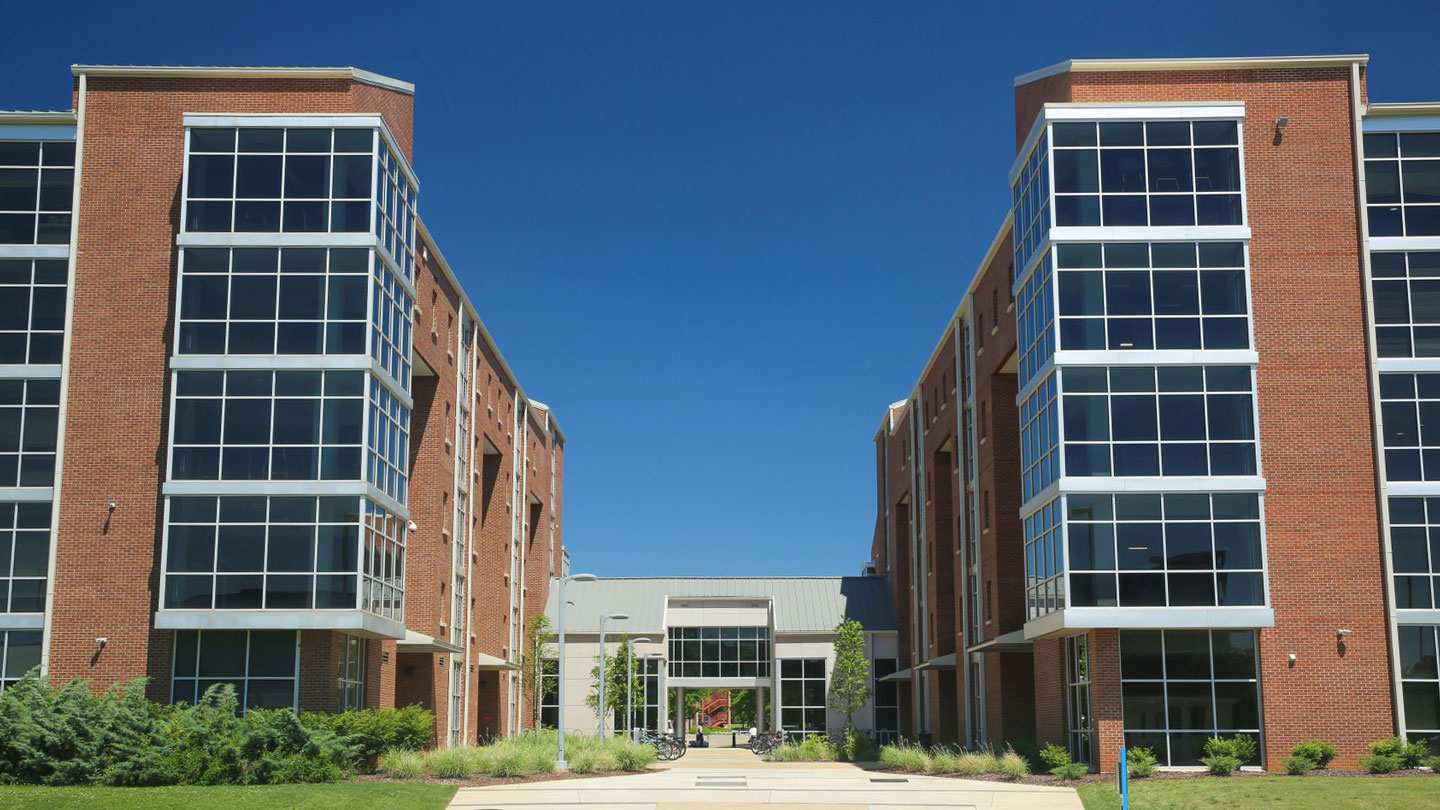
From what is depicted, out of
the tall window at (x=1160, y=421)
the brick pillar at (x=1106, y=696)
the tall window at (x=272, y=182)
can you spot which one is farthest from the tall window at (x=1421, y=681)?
the tall window at (x=272, y=182)

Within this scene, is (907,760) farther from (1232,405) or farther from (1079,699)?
(1232,405)

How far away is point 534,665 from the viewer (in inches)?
2537

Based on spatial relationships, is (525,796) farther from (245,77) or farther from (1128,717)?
(245,77)

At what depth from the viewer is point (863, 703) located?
202 feet

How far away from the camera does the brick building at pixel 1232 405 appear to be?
3319 cm

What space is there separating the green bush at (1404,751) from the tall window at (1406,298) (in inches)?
372

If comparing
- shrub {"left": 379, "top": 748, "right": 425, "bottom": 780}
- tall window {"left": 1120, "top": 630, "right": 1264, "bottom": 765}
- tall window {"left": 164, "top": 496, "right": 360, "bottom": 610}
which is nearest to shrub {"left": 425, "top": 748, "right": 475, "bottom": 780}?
shrub {"left": 379, "top": 748, "right": 425, "bottom": 780}

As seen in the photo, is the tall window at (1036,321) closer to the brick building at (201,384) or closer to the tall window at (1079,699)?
the tall window at (1079,699)

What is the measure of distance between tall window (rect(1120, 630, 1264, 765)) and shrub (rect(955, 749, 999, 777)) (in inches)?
183

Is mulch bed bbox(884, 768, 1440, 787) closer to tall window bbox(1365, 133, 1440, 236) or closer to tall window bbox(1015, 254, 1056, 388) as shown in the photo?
tall window bbox(1015, 254, 1056, 388)

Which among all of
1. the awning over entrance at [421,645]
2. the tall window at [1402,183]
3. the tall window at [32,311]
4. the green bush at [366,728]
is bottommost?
the green bush at [366,728]

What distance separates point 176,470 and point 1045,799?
842 inches

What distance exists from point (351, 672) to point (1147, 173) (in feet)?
77.5

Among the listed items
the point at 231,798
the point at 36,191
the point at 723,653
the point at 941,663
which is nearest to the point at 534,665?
the point at 723,653
